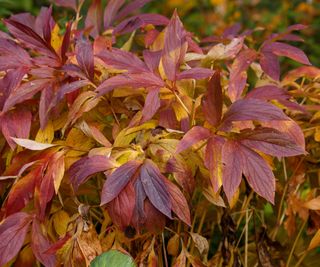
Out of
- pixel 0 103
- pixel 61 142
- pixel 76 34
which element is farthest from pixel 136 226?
pixel 76 34

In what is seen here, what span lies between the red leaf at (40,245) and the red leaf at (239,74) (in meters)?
0.50

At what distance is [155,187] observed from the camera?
1.09m

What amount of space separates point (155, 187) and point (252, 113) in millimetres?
222

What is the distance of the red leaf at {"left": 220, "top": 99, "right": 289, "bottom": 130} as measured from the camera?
1.10 m

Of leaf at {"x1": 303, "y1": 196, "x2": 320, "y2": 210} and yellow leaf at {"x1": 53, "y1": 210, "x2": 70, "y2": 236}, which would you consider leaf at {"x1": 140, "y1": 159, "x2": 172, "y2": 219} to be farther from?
leaf at {"x1": 303, "y1": 196, "x2": 320, "y2": 210}

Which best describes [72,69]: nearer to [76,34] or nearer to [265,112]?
[76,34]

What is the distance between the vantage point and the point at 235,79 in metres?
1.40

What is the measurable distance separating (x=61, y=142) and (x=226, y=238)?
1.56ft

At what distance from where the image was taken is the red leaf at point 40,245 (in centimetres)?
119

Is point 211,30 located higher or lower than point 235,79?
lower

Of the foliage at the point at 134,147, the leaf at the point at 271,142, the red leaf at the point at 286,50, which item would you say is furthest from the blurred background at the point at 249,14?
the leaf at the point at 271,142

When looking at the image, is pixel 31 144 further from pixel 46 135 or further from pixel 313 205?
pixel 313 205

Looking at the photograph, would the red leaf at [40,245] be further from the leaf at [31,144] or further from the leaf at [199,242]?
the leaf at [199,242]

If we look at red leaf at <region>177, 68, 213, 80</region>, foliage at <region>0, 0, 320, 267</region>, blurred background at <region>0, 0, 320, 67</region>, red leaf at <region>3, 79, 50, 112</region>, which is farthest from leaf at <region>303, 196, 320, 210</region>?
blurred background at <region>0, 0, 320, 67</region>
